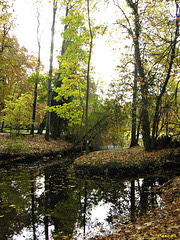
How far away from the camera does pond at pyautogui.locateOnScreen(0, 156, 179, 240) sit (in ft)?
→ 13.1

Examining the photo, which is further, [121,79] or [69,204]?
[121,79]

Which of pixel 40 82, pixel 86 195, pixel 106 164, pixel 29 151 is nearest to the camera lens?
pixel 86 195

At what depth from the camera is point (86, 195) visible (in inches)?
246

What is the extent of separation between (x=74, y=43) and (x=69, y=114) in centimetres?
451

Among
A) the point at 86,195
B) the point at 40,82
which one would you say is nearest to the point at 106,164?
the point at 86,195

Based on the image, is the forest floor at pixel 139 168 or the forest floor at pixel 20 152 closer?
the forest floor at pixel 139 168

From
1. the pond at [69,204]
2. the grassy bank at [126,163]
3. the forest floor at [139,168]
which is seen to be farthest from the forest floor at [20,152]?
the grassy bank at [126,163]

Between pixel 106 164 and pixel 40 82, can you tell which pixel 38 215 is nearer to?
pixel 106 164

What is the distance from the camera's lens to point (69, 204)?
545cm

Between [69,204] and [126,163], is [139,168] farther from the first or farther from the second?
[69,204]

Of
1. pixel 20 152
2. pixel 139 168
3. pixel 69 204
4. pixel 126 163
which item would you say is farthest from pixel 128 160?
pixel 20 152

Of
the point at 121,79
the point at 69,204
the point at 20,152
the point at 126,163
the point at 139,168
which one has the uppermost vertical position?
the point at 121,79

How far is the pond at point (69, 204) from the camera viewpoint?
400 cm

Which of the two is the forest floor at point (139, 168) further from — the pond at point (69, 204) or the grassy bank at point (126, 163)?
the pond at point (69, 204)
